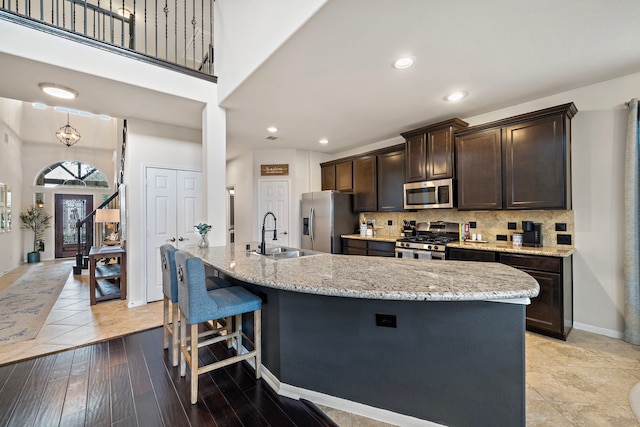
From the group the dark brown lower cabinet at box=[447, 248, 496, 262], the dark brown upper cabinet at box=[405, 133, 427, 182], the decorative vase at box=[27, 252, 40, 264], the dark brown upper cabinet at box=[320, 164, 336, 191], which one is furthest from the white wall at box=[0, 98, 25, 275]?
the dark brown lower cabinet at box=[447, 248, 496, 262]

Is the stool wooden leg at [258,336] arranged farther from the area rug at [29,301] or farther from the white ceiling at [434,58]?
the area rug at [29,301]

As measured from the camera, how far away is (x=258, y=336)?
6.80 feet

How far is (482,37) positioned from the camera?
6.82 ft

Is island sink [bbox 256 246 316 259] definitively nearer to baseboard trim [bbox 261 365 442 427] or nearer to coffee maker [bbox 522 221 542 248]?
baseboard trim [bbox 261 365 442 427]

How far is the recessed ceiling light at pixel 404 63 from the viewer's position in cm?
237

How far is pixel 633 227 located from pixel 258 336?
353 cm

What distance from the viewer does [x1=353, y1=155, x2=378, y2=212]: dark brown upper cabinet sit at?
482 cm

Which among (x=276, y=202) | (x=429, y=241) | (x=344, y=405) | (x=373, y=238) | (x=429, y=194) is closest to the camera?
(x=344, y=405)

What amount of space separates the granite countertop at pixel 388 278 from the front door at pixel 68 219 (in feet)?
29.3

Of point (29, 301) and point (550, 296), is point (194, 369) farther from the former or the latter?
point (29, 301)

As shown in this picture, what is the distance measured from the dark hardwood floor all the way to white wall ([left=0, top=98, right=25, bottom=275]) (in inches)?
233

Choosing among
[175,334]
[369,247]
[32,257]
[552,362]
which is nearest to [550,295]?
[552,362]

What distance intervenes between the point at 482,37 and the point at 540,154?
160 centimetres

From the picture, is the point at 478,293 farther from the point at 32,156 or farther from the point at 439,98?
the point at 32,156
